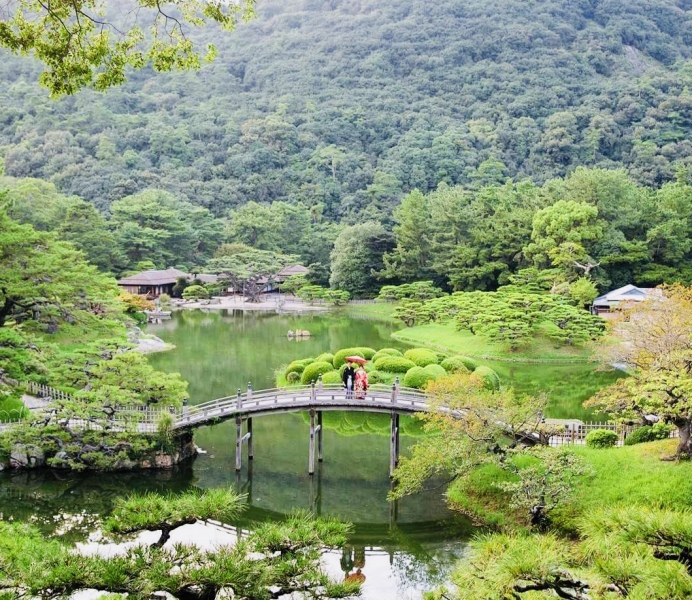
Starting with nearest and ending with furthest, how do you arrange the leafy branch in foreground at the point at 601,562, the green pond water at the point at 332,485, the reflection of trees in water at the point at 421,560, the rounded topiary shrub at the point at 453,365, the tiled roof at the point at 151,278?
the leafy branch in foreground at the point at 601,562 < the reflection of trees in water at the point at 421,560 < the green pond water at the point at 332,485 < the rounded topiary shrub at the point at 453,365 < the tiled roof at the point at 151,278

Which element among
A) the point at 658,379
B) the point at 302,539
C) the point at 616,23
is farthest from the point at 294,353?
the point at 616,23

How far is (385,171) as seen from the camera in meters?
84.0

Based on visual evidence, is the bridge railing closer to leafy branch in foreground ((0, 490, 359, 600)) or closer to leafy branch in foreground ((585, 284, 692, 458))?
leafy branch in foreground ((585, 284, 692, 458))

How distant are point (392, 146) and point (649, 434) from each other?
80.5m

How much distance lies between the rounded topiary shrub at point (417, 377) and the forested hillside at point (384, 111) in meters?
48.3

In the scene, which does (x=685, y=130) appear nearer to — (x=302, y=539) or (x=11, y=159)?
(x=11, y=159)

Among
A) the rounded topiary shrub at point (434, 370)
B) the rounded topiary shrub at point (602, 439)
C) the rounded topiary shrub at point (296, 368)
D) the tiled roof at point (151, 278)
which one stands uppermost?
the tiled roof at point (151, 278)

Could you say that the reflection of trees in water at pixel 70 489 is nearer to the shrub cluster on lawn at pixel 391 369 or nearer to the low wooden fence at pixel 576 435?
the shrub cluster on lawn at pixel 391 369

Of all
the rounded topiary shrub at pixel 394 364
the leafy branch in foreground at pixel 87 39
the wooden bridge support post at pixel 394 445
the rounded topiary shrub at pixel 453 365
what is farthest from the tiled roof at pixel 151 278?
the leafy branch in foreground at pixel 87 39

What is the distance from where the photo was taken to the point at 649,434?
16.2 metres

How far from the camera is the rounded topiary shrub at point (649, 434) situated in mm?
16094

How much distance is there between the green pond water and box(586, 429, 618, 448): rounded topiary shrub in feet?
12.0

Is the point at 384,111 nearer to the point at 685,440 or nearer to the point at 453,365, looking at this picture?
the point at 453,365

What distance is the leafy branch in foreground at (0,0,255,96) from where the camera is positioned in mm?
6527
